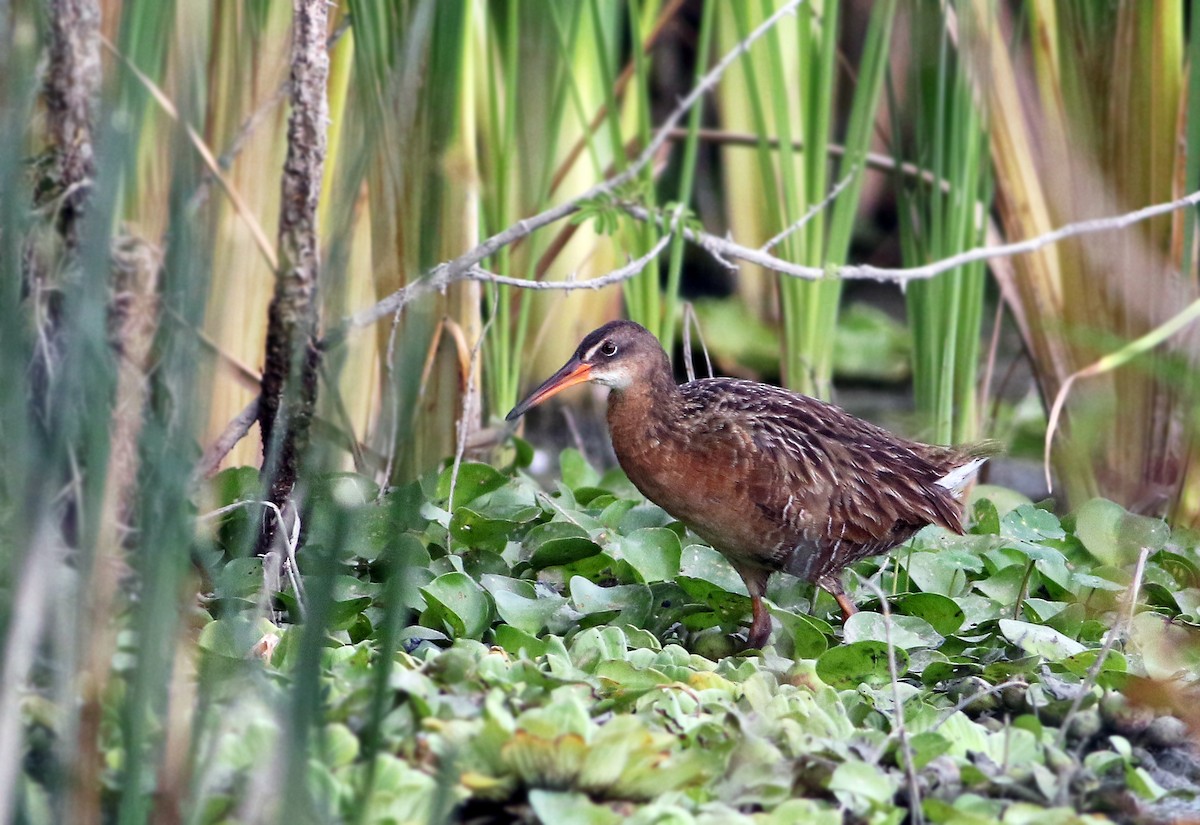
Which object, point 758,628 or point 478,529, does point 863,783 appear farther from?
point 478,529

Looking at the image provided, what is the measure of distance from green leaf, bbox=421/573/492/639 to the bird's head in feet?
1.81

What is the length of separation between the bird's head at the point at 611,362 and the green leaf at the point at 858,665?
894mm

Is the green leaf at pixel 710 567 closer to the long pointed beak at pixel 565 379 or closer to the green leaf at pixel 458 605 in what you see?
the long pointed beak at pixel 565 379

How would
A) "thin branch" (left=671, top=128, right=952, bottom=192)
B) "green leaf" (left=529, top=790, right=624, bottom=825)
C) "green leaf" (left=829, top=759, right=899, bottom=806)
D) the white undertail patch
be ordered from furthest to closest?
"thin branch" (left=671, top=128, right=952, bottom=192) < the white undertail patch < "green leaf" (left=829, top=759, right=899, bottom=806) < "green leaf" (left=529, top=790, right=624, bottom=825)

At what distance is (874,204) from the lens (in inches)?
299

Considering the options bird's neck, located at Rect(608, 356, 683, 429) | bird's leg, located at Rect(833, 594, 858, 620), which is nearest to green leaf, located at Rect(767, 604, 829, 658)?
bird's leg, located at Rect(833, 594, 858, 620)

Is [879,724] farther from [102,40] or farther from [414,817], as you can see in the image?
[102,40]

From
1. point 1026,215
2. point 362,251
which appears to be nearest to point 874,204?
point 1026,215

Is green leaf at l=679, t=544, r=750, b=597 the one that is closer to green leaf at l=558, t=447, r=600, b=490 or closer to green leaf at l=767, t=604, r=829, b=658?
green leaf at l=767, t=604, r=829, b=658

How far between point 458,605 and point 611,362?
768 mm

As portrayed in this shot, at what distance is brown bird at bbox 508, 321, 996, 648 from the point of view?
3.36 meters

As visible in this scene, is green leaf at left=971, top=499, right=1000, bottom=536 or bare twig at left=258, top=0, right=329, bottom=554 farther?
green leaf at left=971, top=499, right=1000, bottom=536

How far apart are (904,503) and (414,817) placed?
66.9 inches

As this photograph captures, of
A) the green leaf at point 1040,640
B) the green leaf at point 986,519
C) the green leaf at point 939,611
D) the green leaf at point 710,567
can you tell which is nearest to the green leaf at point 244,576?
the green leaf at point 710,567
